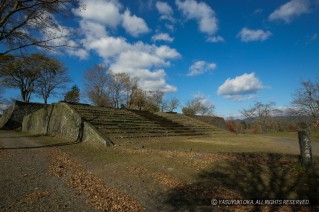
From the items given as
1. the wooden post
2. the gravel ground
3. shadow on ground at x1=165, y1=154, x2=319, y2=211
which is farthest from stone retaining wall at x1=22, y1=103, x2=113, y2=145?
the wooden post

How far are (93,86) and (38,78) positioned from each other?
9.96m

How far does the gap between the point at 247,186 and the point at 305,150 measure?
285 centimetres

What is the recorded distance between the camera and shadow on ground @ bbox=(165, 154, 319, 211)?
16.8 feet

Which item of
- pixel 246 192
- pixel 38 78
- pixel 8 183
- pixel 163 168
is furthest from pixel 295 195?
pixel 38 78

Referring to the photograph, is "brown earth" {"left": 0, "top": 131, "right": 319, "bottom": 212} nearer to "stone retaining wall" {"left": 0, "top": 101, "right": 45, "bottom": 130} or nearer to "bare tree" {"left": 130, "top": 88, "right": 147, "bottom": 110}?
"stone retaining wall" {"left": 0, "top": 101, "right": 45, "bottom": 130}

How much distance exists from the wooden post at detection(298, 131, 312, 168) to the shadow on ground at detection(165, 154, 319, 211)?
0.80ft

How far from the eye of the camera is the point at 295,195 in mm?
5758

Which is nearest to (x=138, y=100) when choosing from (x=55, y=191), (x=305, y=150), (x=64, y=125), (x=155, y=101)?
(x=155, y=101)

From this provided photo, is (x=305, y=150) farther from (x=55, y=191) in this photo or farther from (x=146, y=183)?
(x=55, y=191)

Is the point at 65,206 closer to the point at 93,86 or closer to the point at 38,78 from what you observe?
the point at 38,78

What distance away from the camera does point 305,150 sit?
24.9 ft

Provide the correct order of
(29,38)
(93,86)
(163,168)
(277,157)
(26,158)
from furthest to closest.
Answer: (93,86) < (29,38) < (277,157) < (26,158) < (163,168)

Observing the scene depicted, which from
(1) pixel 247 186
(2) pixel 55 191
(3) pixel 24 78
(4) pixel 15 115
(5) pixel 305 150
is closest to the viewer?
(2) pixel 55 191

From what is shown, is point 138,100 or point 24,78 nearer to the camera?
point 24,78
